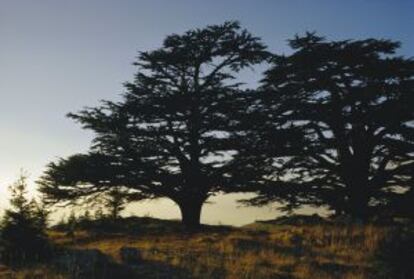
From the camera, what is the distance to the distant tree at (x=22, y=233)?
54.5ft

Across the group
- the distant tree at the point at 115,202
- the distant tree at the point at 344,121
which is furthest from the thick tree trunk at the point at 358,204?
the distant tree at the point at 115,202

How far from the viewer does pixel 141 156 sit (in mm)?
28938

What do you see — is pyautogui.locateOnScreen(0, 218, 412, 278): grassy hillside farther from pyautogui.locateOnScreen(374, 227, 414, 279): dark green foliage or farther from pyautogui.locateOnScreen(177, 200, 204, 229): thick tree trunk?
pyautogui.locateOnScreen(177, 200, 204, 229): thick tree trunk

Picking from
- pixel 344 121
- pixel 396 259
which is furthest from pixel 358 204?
pixel 396 259

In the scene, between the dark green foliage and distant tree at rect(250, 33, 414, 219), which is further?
distant tree at rect(250, 33, 414, 219)

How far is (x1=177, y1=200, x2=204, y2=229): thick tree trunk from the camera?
29.6 m

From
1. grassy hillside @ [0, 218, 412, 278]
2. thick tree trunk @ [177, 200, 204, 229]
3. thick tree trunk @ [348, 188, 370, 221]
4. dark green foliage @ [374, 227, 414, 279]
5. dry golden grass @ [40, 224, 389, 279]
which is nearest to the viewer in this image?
dark green foliage @ [374, 227, 414, 279]

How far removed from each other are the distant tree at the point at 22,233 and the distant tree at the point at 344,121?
43.6 ft

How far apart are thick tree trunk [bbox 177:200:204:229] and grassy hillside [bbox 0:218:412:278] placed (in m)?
4.72

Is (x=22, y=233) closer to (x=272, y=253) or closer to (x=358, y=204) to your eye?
(x=272, y=253)

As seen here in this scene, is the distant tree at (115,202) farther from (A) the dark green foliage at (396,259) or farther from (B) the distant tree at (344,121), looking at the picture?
(A) the dark green foliage at (396,259)

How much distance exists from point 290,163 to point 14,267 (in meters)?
16.8

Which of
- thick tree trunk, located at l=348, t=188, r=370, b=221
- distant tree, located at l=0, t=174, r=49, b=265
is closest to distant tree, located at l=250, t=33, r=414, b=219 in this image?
thick tree trunk, located at l=348, t=188, r=370, b=221

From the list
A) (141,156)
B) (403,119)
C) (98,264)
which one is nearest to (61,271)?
(98,264)
